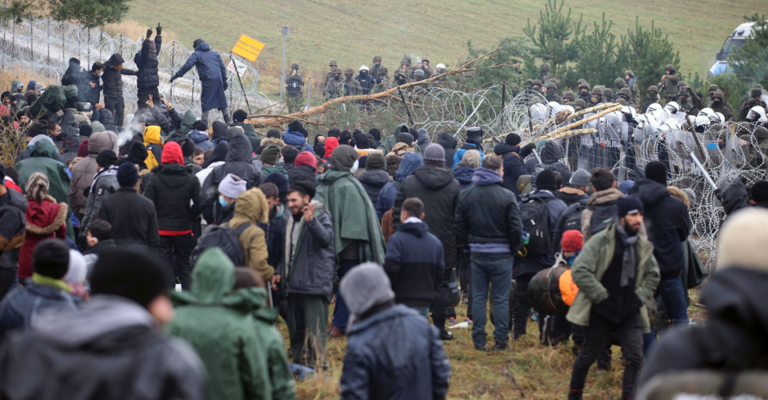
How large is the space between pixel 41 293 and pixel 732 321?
10.5 ft

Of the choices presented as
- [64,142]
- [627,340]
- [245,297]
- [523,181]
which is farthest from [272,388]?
[64,142]

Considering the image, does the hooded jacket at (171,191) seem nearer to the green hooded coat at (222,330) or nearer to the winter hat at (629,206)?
the green hooded coat at (222,330)

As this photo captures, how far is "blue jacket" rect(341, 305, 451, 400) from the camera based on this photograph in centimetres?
340

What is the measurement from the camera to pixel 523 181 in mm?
8594

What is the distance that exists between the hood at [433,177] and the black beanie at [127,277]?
4.68m

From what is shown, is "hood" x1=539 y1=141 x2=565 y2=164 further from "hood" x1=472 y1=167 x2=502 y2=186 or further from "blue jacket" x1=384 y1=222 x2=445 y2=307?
"blue jacket" x1=384 y1=222 x2=445 y2=307

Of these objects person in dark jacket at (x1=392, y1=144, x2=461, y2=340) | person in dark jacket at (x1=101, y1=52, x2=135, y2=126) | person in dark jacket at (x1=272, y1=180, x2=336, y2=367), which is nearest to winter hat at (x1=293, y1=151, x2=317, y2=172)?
person in dark jacket at (x1=392, y1=144, x2=461, y2=340)

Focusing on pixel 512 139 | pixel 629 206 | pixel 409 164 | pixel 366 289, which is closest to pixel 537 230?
pixel 409 164

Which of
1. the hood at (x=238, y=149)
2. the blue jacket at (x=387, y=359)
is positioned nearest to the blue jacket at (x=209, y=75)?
the hood at (x=238, y=149)

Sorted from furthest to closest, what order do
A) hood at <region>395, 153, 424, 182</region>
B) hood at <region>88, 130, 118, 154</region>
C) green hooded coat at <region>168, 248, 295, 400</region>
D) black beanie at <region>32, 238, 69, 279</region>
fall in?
hood at <region>395, 153, 424, 182</region> < hood at <region>88, 130, 118, 154</region> < black beanie at <region>32, 238, 69, 279</region> < green hooded coat at <region>168, 248, 295, 400</region>

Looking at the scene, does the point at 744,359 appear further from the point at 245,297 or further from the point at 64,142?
the point at 64,142

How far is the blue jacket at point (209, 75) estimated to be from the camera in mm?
13235

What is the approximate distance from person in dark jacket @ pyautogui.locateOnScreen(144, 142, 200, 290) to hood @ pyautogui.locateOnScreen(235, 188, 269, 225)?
1.65m

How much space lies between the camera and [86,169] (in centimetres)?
770
